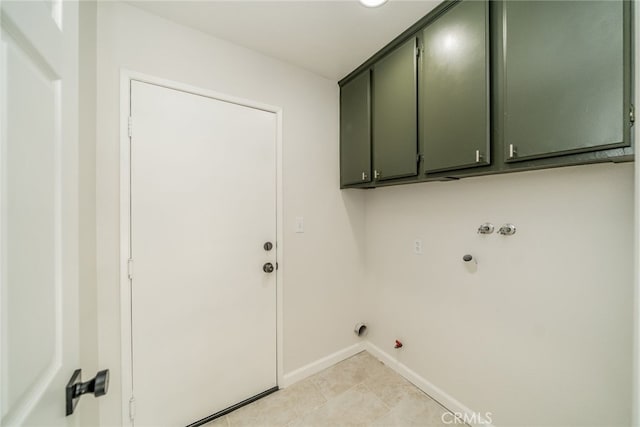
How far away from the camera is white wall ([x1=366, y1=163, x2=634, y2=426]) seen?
103 centimetres

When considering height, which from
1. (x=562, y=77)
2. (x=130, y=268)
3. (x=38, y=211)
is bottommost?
(x=130, y=268)

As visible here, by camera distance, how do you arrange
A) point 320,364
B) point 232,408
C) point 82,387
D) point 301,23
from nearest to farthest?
1. point 82,387
2. point 301,23
3. point 232,408
4. point 320,364

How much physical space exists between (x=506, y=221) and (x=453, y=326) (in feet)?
2.55

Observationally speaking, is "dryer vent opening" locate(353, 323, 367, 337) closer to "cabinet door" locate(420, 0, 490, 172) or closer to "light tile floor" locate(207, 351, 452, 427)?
"light tile floor" locate(207, 351, 452, 427)

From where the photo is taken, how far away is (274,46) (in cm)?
167

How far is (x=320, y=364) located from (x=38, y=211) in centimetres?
207

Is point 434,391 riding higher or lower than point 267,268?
lower

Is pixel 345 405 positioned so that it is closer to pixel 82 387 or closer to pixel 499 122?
pixel 82 387

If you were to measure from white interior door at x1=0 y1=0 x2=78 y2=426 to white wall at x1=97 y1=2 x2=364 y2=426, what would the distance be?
85cm

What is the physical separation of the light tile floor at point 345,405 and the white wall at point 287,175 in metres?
0.21

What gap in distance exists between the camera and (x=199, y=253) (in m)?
1.51

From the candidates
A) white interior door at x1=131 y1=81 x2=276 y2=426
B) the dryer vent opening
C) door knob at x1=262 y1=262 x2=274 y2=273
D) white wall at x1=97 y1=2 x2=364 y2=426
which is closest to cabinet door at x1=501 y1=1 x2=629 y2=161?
white wall at x1=97 y1=2 x2=364 y2=426

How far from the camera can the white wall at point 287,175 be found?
50.3 inches

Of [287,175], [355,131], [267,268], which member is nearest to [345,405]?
[267,268]
